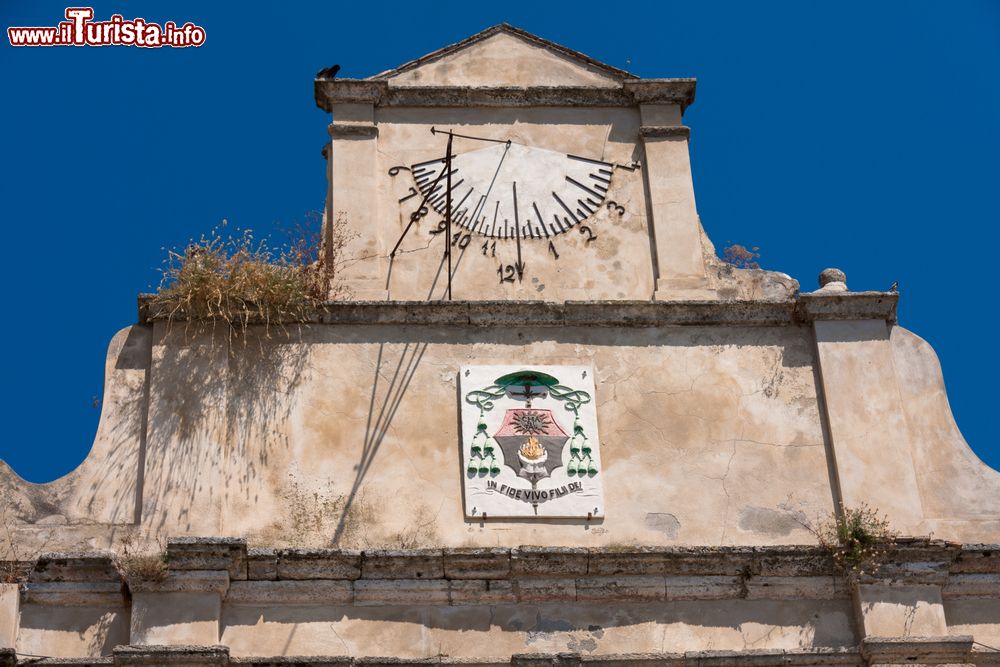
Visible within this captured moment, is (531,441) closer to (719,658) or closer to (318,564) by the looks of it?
(318,564)

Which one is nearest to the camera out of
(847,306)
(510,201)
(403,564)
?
(403,564)

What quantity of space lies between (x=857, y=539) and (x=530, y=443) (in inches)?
84.3

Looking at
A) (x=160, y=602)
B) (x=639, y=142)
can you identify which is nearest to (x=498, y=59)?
(x=639, y=142)

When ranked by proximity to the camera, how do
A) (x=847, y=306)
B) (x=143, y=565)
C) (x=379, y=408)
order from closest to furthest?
(x=143, y=565), (x=379, y=408), (x=847, y=306)

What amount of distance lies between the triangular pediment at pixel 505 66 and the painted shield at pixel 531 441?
2.98m

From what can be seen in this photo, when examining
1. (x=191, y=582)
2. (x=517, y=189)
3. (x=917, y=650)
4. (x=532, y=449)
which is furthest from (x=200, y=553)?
(x=917, y=650)

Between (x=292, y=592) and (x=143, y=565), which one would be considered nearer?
(x=143, y=565)

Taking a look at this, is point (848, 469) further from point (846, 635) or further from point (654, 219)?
point (654, 219)

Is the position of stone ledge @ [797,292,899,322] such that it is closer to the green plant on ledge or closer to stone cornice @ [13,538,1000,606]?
the green plant on ledge

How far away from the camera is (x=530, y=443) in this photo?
12000mm

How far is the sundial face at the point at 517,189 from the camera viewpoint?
1332cm

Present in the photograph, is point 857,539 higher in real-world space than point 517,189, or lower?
lower

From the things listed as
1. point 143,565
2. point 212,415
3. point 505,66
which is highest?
point 505,66

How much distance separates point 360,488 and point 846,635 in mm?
3157
